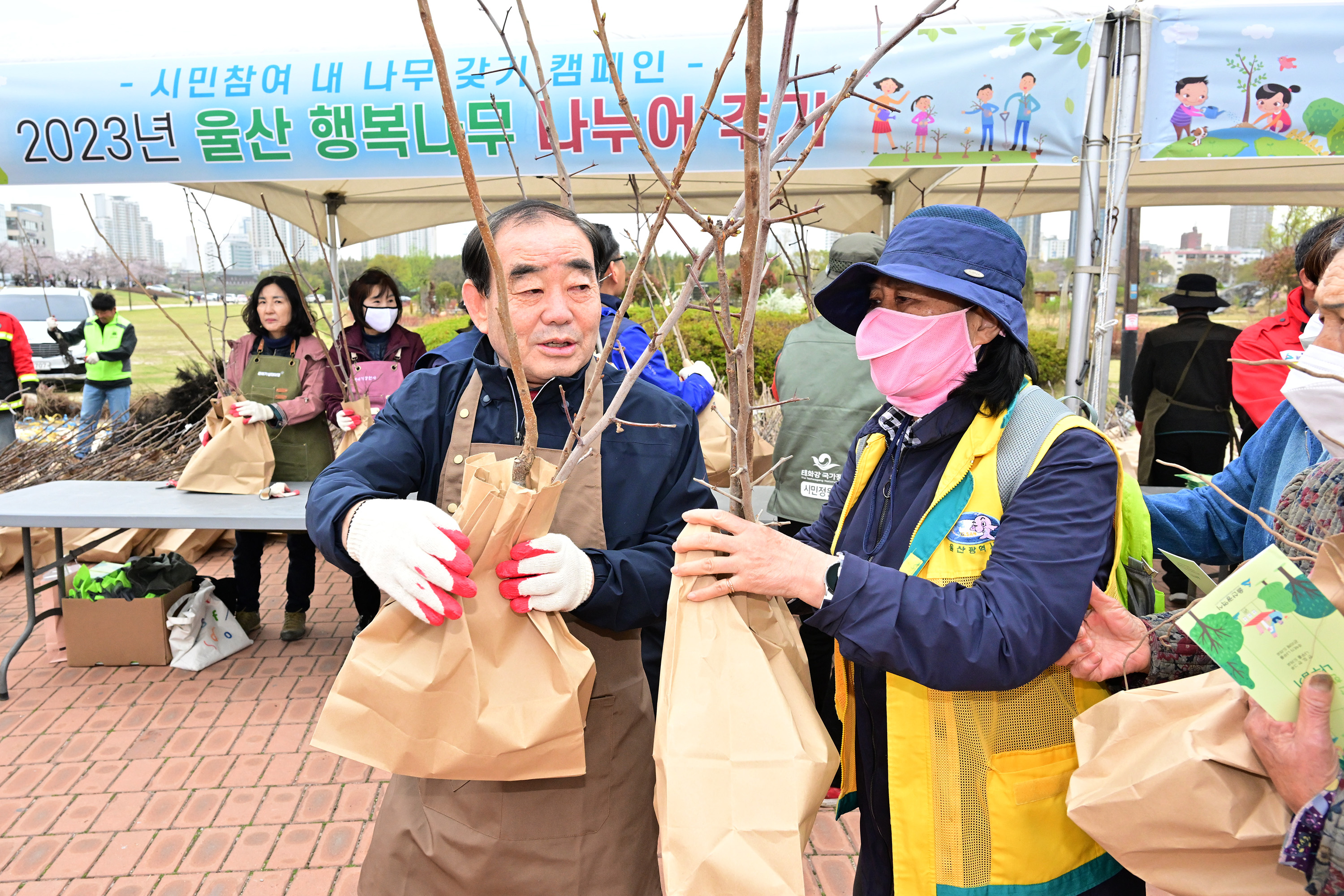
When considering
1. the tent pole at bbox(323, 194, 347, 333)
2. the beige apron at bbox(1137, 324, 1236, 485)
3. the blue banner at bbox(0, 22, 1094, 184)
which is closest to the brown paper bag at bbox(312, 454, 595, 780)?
the blue banner at bbox(0, 22, 1094, 184)

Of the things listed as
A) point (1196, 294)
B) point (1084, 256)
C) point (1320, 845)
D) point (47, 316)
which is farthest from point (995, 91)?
point (47, 316)

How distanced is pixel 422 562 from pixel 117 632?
4167 mm

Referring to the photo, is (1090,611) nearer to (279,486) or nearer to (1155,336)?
(279,486)

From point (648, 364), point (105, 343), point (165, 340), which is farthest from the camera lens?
point (165, 340)

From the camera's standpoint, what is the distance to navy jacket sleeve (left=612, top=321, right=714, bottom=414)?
316 cm

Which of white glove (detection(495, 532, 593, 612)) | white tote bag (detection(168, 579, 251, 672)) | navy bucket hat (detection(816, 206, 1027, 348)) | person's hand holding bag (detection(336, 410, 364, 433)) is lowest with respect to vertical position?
white tote bag (detection(168, 579, 251, 672))

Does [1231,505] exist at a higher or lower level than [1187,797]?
higher

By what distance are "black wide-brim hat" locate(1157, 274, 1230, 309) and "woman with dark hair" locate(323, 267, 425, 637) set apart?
4505 millimetres

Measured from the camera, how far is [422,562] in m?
1.24

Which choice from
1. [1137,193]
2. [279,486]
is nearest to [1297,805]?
[279,486]

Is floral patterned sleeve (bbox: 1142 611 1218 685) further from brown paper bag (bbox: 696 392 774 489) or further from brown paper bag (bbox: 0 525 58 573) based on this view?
brown paper bag (bbox: 0 525 58 573)

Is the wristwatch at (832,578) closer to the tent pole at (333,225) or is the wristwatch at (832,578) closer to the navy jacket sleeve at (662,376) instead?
the navy jacket sleeve at (662,376)

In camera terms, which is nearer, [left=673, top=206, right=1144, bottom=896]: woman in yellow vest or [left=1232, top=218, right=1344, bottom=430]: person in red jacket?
[left=673, top=206, right=1144, bottom=896]: woman in yellow vest

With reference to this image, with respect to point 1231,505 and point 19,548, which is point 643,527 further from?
point 19,548
